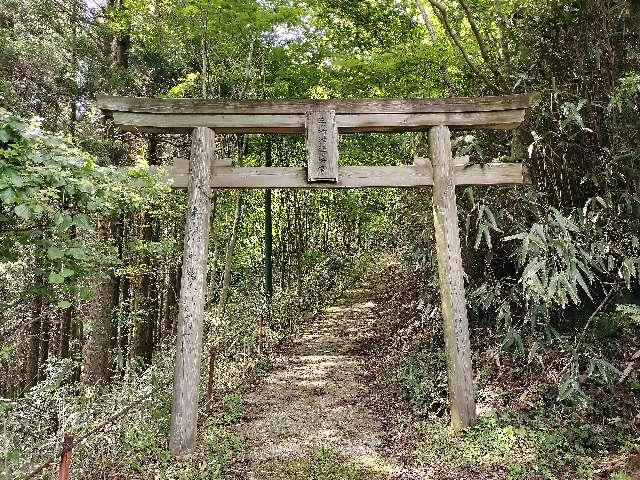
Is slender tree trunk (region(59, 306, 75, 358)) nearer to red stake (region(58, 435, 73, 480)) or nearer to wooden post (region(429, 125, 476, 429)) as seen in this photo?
red stake (region(58, 435, 73, 480))

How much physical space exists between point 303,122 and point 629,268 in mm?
3787

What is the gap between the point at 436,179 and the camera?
5.48 meters

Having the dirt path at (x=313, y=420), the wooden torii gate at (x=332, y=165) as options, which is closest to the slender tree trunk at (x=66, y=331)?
the dirt path at (x=313, y=420)

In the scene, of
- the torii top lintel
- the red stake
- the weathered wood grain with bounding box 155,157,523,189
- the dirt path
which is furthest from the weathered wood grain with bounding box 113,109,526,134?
the dirt path

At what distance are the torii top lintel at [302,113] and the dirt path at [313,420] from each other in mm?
3469

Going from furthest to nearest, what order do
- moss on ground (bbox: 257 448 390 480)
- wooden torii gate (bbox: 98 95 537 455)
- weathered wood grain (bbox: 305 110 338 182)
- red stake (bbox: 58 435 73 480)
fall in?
1. weathered wood grain (bbox: 305 110 338 182)
2. wooden torii gate (bbox: 98 95 537 455)
3. moss on ground (bbox: 257 448 390 480)
4. red stake (bbox: 58 435 73 480)

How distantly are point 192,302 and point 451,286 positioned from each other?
9.12 feet

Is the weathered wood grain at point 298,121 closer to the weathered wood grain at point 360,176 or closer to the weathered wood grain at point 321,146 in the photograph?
the weathered wood grain at point 321,146

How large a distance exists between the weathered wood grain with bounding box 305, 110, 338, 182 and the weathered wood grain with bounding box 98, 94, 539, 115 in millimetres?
110

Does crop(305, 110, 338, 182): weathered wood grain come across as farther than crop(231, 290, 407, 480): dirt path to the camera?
→ Yes

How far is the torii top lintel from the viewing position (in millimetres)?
5160

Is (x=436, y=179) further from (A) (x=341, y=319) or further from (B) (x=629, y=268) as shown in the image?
(A) (x=341, y=319)

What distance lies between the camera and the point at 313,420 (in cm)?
615

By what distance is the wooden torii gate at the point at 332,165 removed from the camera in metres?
5.11
